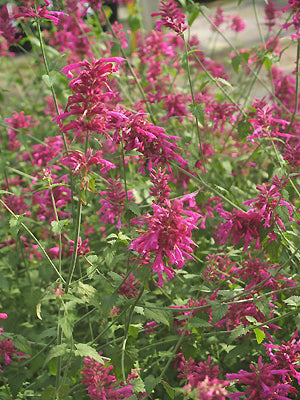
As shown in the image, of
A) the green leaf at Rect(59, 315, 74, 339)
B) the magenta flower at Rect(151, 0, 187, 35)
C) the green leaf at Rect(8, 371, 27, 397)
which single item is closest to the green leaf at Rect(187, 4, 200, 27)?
the magenta flower at Rect(151, 0, 187, 35)

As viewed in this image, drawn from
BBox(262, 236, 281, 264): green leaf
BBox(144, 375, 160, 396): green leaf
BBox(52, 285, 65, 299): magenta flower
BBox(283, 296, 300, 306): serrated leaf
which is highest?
BBox(52, 285, 65, 299): magenta flower

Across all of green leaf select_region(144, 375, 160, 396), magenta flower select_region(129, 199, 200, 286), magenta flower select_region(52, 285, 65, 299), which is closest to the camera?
magenta flower select_region(129, 199, 200, 286)

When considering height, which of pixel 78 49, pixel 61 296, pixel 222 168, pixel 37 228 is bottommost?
pixel 37 228

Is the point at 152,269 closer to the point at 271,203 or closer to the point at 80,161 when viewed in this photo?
the point at 80,161

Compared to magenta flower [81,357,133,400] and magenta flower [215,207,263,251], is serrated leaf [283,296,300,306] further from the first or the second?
magenta flower [81,357,133,400]

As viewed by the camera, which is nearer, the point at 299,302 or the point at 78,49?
the point at 299,302

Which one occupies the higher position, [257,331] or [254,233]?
[254,233]

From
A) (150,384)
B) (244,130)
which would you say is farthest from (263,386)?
(244,130)

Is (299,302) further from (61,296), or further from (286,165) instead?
(61,296)

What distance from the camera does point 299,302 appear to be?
67.2 inches

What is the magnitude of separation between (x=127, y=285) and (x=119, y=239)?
0.30 metres

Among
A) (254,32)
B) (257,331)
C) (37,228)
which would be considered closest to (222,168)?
(37,228)

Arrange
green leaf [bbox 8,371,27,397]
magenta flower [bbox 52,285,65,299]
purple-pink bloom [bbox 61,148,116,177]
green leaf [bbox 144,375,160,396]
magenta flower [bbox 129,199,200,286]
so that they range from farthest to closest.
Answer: green leaf [bbox 8,371,27,397], green leaf [bbox 144,375,160,396], magenta flower [bbox 52,285,65,299], purple-pink bloom [bbox 61,148,116,177], magenta flower [bbox 129,199,200,286]

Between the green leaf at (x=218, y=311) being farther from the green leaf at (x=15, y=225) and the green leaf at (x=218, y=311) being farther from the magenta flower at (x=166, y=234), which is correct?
the green leaf at (x=15, y=225)
